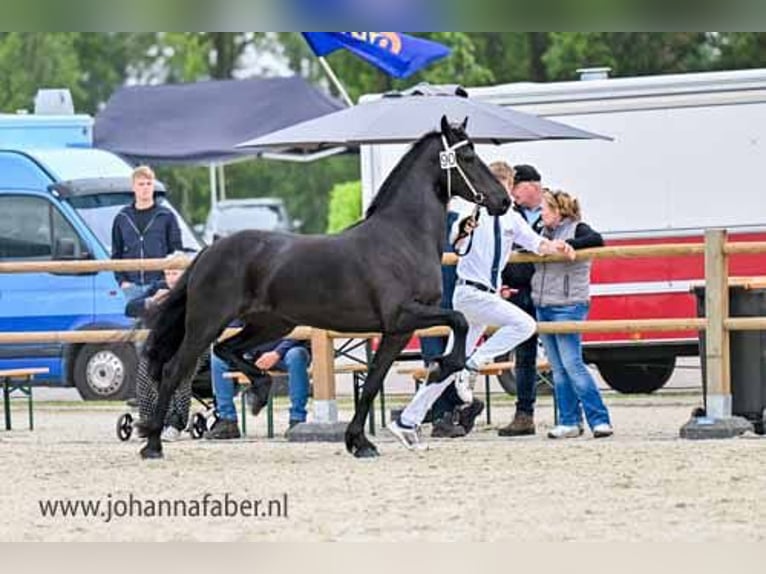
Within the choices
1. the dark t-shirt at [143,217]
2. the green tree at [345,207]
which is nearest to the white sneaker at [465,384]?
the dark t-shirt at [143,217]

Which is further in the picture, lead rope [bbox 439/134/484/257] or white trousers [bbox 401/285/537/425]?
white trousers [bbox 401/285/537/425]

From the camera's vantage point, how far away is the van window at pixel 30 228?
1823cm

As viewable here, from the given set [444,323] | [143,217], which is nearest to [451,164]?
[444,323]

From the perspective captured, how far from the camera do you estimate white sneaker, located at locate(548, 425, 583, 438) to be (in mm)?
12617

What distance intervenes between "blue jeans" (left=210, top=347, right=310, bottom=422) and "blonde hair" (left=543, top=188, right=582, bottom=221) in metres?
2.03

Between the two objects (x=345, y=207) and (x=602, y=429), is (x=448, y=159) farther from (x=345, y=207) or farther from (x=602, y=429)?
(x=345, y=207)

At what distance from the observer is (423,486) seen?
9938 mm

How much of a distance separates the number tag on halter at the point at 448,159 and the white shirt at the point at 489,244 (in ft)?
1.39

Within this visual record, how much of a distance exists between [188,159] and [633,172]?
25.2 feet

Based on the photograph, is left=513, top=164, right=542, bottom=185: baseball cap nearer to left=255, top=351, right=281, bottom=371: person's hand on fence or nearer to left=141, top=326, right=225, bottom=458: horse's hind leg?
left=255, top=351, right=281, bottom=371: person's hand on fence

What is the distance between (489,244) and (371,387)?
1.25m

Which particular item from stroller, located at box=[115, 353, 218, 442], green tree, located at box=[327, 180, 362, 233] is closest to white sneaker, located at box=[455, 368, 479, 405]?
stroller, located at box=[115, 353, 218, 442]
